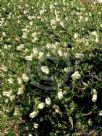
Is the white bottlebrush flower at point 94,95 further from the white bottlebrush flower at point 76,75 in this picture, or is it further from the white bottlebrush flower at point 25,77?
the white bottlebrush flower at point 25,77

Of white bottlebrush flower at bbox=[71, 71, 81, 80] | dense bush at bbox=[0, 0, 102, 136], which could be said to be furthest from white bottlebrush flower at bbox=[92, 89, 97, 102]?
white bottlebrush flower at bbox=[71, 71, 81, 80]

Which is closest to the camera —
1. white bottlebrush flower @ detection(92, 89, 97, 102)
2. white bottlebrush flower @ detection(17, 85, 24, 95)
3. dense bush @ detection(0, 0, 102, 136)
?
white bottlebrush flower @ detection(17, 85, 24, 95)

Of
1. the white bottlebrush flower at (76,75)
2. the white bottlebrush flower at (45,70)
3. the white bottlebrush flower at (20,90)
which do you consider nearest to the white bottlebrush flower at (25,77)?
the white bottlebrush flower at (20,90)

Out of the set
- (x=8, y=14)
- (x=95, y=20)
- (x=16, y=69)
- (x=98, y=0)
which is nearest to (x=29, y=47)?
(x=16, y=69)

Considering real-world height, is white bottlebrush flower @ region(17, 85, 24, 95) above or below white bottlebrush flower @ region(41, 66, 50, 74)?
below

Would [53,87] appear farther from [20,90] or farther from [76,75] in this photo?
[20,90]

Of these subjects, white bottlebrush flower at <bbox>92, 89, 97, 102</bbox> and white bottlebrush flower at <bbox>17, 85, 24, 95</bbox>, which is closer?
white bottlebrush flower at <bbox>17, 85, 24, 95</bbox>

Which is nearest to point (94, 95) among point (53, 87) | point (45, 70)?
point (53, 87)

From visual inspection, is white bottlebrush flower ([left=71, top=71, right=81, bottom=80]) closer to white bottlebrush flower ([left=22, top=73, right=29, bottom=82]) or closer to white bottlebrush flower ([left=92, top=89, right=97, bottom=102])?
white bottlebrush flower ([left=92, top=89, right=97, bottom=102])

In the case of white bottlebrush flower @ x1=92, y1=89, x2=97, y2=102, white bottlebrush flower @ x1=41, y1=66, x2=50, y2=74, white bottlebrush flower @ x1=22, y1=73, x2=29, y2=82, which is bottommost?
white bottlebrush flower @ x1=92, y1=89, x2=97, y2=102

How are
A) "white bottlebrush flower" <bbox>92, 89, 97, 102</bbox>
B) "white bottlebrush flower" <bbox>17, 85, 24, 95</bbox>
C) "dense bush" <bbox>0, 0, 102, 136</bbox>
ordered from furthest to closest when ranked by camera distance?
"white bottlebrush flower" <bbox>92, 89, 97, 102</bbox> < "dense bush" <bbox>0, 0, 102, 136</bbox> < "white bottlebrush flower" <bbox>17, 85, 24, 95</bbox>

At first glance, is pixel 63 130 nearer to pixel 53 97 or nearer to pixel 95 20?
pixel 53 97
